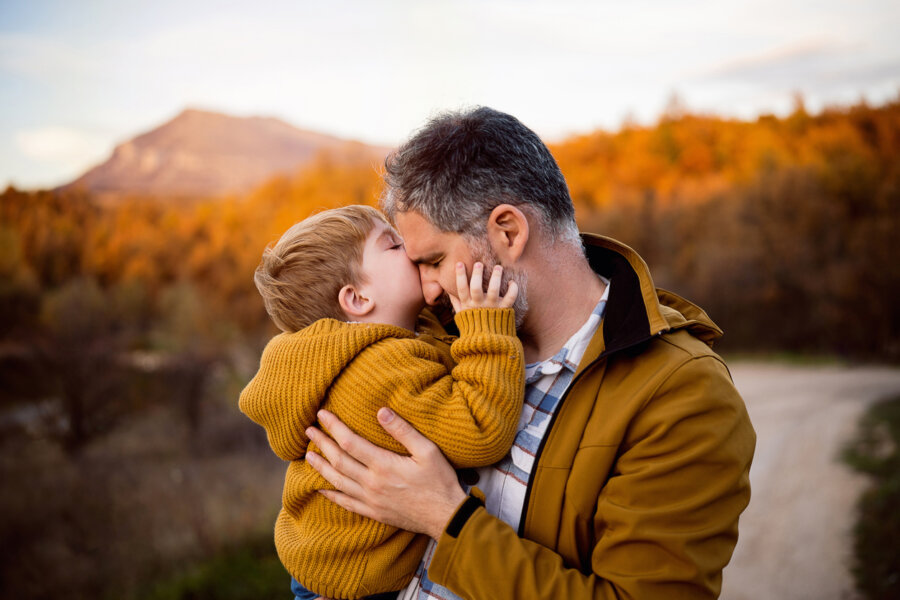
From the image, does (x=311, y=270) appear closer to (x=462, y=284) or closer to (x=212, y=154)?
(x=462, y=284)

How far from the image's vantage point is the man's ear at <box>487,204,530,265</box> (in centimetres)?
198

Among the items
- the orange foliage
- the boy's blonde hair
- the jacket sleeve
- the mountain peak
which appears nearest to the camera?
the jacket sleeve

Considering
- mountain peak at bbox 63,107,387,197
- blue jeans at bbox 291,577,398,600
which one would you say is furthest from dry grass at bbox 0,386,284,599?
mountain peak at bbox 63,107,387,197

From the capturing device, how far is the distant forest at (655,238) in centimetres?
2145

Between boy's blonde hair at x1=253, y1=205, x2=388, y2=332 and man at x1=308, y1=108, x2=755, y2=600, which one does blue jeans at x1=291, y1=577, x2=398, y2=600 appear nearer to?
man at x1=308, y1=108, x2=755, y2=600

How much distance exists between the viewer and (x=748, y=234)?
2656cm

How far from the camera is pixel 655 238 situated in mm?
31703

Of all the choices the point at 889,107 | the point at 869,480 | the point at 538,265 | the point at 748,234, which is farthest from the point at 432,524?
the point at 889,107

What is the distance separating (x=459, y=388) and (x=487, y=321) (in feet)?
0.75

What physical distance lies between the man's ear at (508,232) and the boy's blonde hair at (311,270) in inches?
20.4

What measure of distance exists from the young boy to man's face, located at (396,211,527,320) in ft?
0.20

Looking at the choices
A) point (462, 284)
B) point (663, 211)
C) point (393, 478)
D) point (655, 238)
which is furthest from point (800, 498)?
point (663, 211)

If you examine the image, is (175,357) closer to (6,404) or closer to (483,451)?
(6,404)

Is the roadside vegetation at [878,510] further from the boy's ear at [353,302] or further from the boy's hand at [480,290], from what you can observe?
the boy's ear at [353,302]
